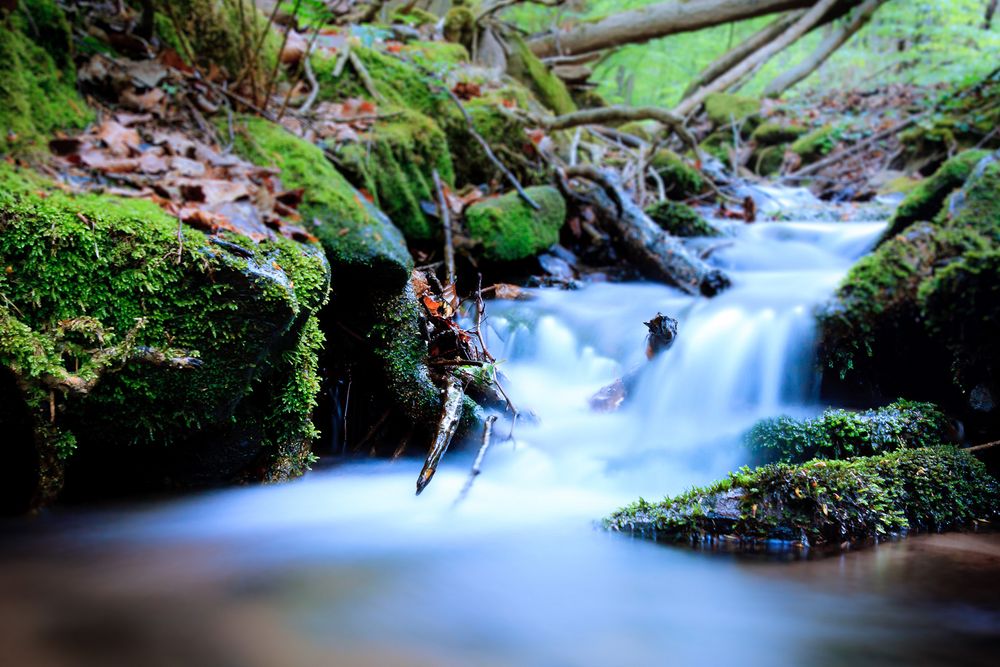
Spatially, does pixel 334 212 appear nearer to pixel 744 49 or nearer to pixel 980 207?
pixel 980 207

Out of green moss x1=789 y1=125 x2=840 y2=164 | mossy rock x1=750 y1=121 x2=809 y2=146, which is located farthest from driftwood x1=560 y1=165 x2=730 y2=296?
mossy rock x1=750 y1=121 x2=809 y2=146

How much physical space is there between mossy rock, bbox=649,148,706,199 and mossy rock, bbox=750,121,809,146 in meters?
4.33

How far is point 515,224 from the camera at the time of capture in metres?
4.96

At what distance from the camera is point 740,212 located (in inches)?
→ 322

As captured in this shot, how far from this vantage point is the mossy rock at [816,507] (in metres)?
2.28

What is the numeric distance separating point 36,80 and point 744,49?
13.1 metres

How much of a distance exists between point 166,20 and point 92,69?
993 millimetres

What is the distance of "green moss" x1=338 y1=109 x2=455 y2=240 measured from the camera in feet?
14.3

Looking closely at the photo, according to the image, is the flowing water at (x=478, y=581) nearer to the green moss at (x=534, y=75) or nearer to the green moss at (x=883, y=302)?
the green moss at (x=883, y=302)

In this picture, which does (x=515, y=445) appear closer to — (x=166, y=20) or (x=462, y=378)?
A: (x=462, y=378)

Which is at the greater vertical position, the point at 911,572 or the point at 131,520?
the point at 911,572

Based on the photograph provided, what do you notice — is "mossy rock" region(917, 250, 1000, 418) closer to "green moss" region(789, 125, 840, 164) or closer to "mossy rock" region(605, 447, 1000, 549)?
"mossy rock" region(605, 447, 1000, 549)

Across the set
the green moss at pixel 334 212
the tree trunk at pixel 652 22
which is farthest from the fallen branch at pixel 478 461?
the tree trunk at pixel 652 22

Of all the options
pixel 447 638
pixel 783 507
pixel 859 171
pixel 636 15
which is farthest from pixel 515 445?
pixel 636 15
